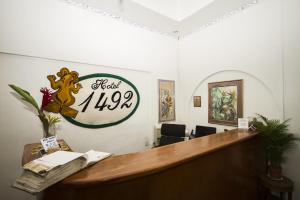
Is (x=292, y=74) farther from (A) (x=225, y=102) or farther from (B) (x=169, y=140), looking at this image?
(B) (x=169, y=140)

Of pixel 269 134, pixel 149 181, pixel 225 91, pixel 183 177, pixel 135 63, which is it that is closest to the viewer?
pixel 149 181

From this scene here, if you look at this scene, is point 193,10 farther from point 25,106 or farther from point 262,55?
point 25,106

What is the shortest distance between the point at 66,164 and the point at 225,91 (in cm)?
310

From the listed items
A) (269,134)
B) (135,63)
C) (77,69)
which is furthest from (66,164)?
(135,63)

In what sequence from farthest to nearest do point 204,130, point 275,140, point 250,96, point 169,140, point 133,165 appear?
point 204,130, point 169,140, point 250,96, point 275,140, point 133,165

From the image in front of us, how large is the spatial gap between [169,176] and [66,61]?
8.10 feet

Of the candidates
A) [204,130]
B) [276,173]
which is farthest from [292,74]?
[204,130]

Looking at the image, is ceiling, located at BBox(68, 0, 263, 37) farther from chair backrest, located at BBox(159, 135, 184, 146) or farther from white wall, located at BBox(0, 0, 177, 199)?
chair backrest, located at BBox(159, 135, 184, 146)

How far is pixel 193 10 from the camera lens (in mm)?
3326

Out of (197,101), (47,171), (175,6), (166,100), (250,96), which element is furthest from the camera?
(166,100)

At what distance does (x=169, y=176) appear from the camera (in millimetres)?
1268

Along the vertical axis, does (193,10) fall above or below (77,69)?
above

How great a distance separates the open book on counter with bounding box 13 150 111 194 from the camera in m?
0.90

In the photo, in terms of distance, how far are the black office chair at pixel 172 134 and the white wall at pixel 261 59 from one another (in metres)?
→ 0.82
